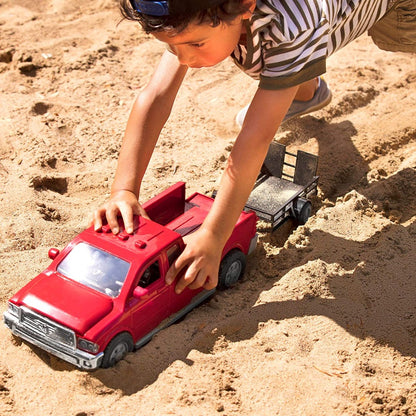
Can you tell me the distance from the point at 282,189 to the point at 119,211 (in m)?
1.35

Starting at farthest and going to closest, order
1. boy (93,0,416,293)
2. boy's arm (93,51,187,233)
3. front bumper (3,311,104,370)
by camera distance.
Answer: boy's arm (93,51,187,233) < front bumper (3,311,104,370) < boy (93,0,416,293)

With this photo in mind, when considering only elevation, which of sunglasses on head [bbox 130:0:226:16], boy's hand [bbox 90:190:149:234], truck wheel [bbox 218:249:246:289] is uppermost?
sunglasses on head [bbox 130:0:226:16]

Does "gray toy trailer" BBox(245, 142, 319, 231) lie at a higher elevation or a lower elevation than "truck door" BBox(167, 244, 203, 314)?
lower

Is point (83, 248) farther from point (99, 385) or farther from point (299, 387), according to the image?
point (299, 387)

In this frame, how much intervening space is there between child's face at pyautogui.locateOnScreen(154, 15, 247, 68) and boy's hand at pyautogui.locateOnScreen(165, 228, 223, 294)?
2.53 feet

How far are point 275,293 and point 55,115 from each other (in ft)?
7.81

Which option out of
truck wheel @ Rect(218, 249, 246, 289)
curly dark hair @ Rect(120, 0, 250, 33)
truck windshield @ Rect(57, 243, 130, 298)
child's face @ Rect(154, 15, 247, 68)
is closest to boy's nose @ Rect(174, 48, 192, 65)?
child's face @ Rect(154, 15, 247, 68)

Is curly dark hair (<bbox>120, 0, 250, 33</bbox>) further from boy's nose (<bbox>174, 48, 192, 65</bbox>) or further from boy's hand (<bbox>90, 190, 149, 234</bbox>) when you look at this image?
boy's hand (<bbox>90, 190, 149, 234</bbox>)

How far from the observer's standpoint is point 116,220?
136 inches

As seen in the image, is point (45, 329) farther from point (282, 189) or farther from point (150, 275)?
point (282, 189)

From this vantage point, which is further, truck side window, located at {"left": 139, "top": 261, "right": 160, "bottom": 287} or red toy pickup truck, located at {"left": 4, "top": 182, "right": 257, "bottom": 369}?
truck side window, located at {"left": 139, "top": 261, "right": 160, "bottom": 287}

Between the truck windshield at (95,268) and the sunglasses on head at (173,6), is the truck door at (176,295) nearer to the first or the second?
the truck windshield at (95,268)

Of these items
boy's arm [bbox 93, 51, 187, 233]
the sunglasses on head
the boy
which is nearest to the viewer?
the sunglasses on head

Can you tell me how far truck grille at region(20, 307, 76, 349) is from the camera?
3.10 meters
